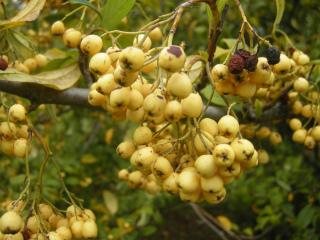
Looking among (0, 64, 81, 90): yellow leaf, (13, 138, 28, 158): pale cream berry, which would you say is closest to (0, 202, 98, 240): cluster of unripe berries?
(13, 138, 28, 158): pale cream berry

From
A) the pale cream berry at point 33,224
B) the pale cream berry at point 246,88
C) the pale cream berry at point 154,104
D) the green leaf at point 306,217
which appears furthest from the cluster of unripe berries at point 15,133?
the green leaf at point 306,217

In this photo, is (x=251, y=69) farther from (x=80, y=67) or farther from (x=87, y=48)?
(x=80, y=67)

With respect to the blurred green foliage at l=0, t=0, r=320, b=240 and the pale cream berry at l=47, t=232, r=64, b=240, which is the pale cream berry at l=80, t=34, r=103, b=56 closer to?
the pale cream berry at l=47, t=232, r=64, b=240

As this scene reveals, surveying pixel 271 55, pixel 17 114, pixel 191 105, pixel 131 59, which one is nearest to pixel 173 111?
pixel 191 105

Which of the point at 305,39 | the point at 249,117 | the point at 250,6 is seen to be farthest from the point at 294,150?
the point at 249,117

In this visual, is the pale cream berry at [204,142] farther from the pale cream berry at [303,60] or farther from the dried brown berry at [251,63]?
the pale cream berry at [303,60]

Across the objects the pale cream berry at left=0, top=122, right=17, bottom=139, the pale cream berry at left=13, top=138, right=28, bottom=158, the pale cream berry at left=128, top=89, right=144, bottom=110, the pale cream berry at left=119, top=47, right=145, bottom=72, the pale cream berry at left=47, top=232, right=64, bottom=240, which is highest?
the pale cream berry at left=119, top=47, right=145, bottom=72
